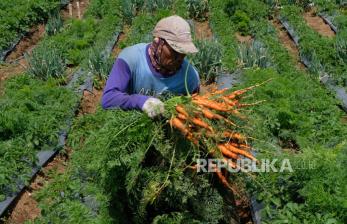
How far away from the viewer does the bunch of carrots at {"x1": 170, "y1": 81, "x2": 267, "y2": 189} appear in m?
3.16

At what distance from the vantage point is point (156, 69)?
144 inches

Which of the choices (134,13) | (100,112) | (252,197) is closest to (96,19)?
(134,13)

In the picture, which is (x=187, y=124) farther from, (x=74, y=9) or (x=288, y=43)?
(x=74, y=9)

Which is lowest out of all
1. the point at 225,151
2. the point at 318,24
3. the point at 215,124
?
the point at 318,24

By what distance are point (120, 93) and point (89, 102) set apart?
351 centimetres

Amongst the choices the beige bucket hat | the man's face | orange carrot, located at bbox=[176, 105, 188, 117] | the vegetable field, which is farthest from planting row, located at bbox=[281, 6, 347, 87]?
orange carrot, located at bbox=[176, 105, 188, 117]

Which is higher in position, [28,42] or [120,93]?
[120,93]

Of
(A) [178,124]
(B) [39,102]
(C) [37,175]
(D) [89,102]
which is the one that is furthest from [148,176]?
(D) [89,102]

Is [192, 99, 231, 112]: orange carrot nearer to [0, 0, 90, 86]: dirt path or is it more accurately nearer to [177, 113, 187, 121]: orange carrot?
[177, 113, 187, 121]: orange carrot

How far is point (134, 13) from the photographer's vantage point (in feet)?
32.6

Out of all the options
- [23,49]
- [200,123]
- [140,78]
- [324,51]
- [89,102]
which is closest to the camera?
[200,123]

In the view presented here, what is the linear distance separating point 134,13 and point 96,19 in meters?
0.71

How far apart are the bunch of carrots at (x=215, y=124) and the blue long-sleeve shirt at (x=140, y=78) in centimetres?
33

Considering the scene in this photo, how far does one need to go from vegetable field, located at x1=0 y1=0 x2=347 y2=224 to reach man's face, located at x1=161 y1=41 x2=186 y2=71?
267 millimetres
